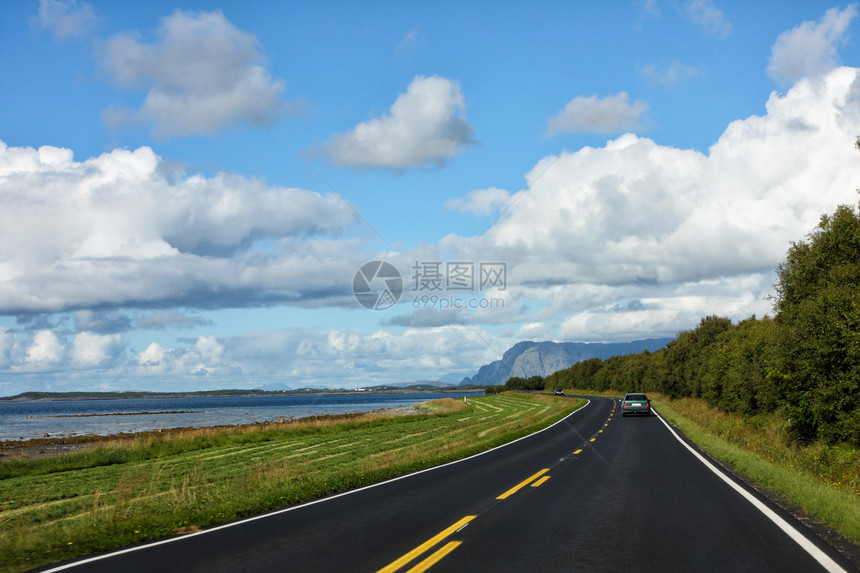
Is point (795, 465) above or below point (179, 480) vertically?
above

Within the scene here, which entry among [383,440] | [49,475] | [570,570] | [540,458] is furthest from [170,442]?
[570,570]

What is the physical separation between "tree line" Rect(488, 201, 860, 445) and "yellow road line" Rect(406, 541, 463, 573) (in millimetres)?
15877

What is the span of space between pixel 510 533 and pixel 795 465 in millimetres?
11577

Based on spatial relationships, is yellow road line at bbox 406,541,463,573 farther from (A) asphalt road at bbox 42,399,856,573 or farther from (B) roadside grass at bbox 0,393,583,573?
(B) roadside grass at bbox 0,393,583,573

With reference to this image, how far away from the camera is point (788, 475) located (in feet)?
44.7

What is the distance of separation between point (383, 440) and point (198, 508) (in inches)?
949

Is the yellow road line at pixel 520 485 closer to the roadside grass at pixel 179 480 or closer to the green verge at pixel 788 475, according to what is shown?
the roadside grass at pixel 179 480

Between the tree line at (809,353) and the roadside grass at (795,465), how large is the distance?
967mm

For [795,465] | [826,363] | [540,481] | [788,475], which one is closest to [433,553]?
[540,481]

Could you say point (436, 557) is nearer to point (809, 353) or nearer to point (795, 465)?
point (795, 465)

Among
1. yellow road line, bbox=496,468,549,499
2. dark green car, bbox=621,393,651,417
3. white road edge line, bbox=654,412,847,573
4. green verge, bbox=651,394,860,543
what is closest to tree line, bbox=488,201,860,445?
green verge, bbox=651,394,860,543

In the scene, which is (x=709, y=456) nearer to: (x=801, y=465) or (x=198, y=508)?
(x=801, y=465)

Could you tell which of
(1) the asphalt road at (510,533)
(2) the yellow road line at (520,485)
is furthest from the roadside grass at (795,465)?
(2) the yellow road line at (520,485)

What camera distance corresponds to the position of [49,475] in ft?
95.1
